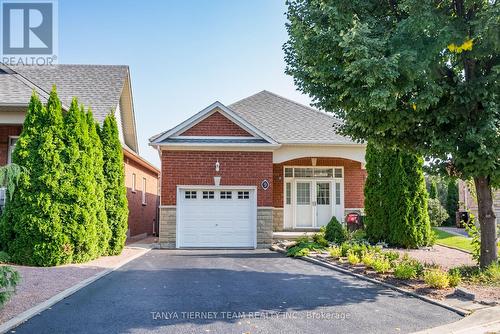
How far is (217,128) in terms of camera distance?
15078 mm

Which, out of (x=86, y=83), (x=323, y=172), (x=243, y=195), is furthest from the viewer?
(x=323, y=172)

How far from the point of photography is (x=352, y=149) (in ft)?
52.9

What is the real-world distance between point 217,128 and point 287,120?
410 cm

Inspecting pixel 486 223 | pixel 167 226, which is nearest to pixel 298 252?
pixel 167 226

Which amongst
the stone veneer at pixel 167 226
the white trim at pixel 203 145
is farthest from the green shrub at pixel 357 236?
the stone veneer at pixel 167 226

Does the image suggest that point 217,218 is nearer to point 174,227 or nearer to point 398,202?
point 174,227

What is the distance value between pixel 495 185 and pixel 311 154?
27.7 ft

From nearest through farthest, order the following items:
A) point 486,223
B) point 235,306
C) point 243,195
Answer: point 235,306, point 486,223, point 243,195

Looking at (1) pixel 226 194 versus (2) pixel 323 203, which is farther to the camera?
(2) pixel 323 203

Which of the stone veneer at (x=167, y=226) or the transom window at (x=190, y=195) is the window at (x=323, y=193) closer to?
the transom window at (x=190, y=195)

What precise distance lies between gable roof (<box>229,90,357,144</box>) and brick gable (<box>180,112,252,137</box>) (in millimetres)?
1704

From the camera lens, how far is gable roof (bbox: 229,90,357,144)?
16156mm

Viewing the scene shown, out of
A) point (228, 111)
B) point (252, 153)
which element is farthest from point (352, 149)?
point (228, 111)

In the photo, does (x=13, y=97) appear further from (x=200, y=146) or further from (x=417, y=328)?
(x=417, y=328)
